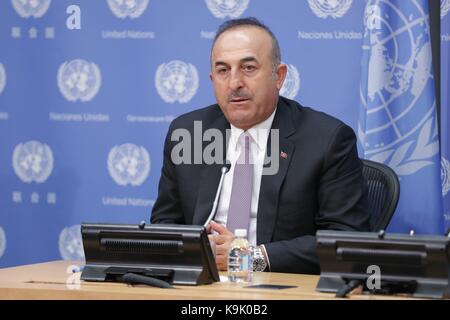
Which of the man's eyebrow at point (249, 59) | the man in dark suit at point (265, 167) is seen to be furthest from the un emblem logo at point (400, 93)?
the man's eyebrow at point (249, 59)

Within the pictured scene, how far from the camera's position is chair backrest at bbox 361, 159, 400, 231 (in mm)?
3729

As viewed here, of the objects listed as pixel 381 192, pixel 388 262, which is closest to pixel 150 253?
pixel 388 262

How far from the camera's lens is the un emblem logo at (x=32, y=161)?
5.23 meters

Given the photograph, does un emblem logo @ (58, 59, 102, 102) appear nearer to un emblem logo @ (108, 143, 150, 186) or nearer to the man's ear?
un emblem logo @ (108, 143, 150, 186)

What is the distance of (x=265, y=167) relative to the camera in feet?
12.0

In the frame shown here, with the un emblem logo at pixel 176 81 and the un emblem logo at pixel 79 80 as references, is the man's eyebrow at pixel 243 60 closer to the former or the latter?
the un emblem logo at pixel 176 81

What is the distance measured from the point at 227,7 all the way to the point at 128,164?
111cm

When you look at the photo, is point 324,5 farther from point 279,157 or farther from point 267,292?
point 267,292

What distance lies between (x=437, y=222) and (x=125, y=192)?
192 cm

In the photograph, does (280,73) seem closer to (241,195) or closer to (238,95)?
(238,95)

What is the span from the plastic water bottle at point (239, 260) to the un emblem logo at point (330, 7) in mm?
1888

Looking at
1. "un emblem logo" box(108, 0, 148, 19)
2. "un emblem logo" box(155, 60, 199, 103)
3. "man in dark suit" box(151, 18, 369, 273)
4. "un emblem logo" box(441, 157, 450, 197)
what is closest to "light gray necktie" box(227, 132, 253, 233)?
"man in dark suit" box(151, 18, 369, 273)
